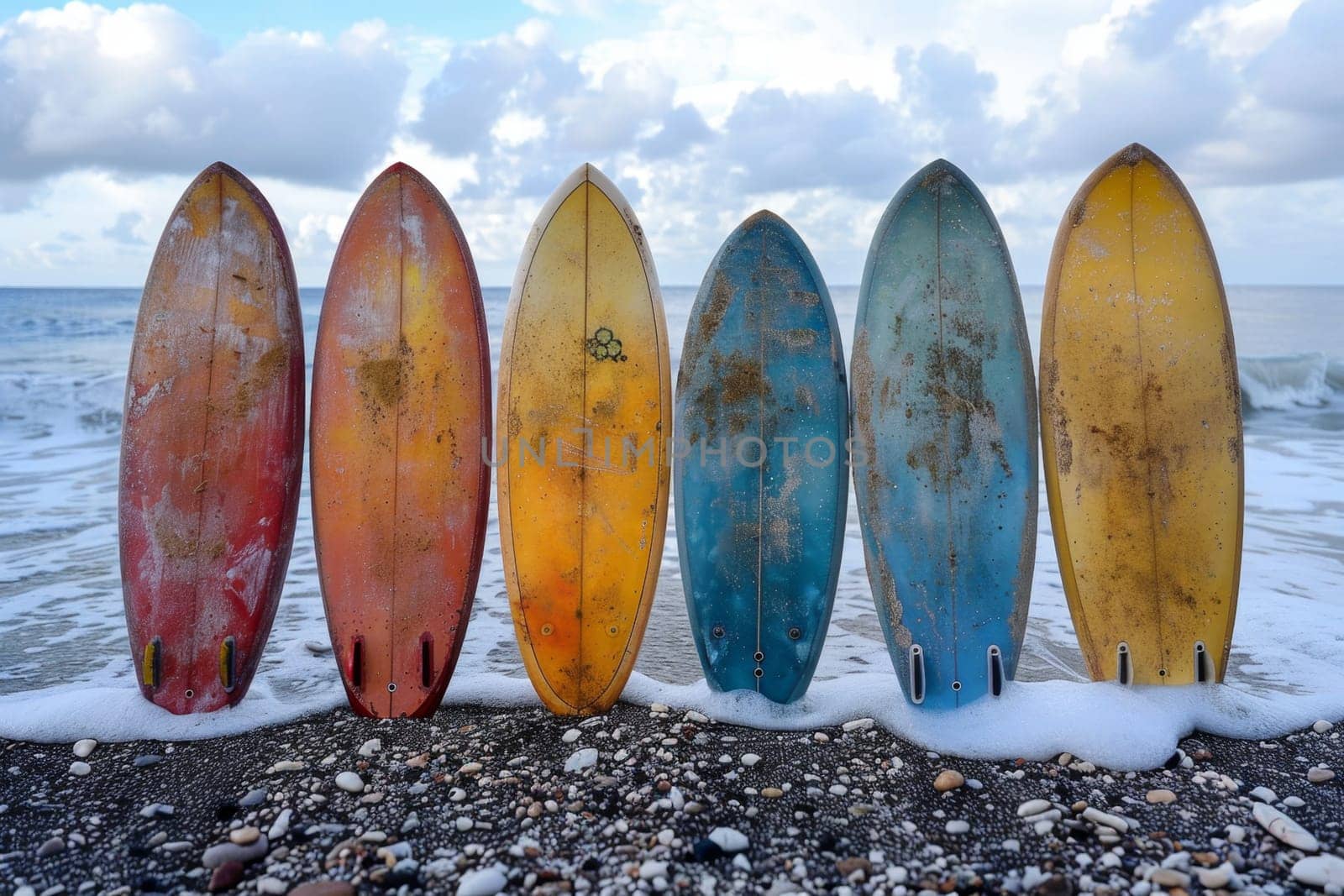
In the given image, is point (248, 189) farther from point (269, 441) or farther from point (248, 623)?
point (248, 623)

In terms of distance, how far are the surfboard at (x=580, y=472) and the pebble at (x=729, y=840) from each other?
82 cm

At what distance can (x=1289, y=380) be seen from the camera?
11742mm

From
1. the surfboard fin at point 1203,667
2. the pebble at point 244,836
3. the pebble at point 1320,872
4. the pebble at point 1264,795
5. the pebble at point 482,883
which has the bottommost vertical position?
the pebble at point 1320,872

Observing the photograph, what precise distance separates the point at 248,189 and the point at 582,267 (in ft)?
3.70

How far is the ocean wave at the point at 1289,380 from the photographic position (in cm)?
1089

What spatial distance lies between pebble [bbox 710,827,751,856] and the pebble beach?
10mm

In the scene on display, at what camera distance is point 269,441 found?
8.82 feet

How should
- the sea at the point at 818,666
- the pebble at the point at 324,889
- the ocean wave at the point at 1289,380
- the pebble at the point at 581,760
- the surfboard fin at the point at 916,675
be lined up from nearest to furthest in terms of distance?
1. the pebble at the point at 324,889
2. the pebble at the point at 581,760
3. the sea at the point at 818,666
4. the surfboard fin at the point at 916,675
5. the ocean wave at the point at 1289,380

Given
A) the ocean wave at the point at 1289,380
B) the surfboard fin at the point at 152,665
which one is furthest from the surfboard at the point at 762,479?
the ocean wave at the point at 1289,380

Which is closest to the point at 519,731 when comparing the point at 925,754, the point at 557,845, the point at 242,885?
the point at 557,845

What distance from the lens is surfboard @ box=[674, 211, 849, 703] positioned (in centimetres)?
268

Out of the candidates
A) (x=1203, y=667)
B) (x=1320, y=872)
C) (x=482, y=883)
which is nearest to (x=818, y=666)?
(x=1203, y=667)

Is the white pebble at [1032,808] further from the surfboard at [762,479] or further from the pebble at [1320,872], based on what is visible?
the surfboard at [762,479]

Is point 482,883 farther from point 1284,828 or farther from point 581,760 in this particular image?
point 1284,828
